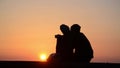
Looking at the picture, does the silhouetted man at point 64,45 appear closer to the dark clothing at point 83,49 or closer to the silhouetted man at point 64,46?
the silhouetted man at point 64,46

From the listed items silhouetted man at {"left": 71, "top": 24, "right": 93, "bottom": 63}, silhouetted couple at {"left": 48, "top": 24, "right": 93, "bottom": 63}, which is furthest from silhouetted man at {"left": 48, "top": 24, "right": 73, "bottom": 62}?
silhouetted man at {"left": 71, "top": 24, "right": 93, "bottom": 63}

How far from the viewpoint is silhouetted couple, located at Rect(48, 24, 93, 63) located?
9969mm

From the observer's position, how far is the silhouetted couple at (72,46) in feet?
32.7

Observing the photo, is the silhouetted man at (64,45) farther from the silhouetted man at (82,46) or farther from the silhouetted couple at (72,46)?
the silhouetted man at (82,46)

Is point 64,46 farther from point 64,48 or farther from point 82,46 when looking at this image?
point 82,46

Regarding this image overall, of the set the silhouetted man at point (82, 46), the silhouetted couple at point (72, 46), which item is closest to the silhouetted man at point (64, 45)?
the silhouetted couple at point (72, 46)

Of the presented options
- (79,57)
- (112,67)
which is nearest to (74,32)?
(79,57)

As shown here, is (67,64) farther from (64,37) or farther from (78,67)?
(64,37)

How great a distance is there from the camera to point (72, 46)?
1020 cm

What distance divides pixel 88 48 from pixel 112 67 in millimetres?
3290

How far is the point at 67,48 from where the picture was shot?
33.0ft

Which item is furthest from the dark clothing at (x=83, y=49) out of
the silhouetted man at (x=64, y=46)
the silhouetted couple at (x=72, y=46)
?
the silhouetted man at (x=64, y=46)

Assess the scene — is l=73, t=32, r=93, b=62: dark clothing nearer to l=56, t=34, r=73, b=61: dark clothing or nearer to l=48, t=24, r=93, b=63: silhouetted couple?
l=48, t=24, r=93, b=63: silhouetted couple

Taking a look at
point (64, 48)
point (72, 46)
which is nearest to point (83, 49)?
point (72, 46)
